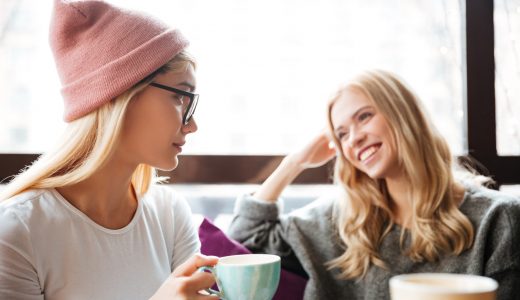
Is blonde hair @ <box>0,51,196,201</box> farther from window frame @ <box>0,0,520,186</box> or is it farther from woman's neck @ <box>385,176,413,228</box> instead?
window frame @ <box>0,0,520,186</box>

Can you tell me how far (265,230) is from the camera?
5.82ft

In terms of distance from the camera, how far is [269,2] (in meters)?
2.14

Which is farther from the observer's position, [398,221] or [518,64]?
[518,64]

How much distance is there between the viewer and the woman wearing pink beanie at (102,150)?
3.72ft

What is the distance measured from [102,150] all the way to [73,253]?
9.7 inches

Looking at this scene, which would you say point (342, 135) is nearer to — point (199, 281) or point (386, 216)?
point (386, 216)

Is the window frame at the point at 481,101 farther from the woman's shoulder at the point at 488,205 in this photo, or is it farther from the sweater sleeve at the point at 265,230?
the woman's shoulder at the point at 488,205

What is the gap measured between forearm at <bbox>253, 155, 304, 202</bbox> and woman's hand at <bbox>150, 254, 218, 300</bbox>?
0.89 m

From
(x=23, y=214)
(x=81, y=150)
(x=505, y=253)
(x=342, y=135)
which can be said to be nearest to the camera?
(x=23, y=214)

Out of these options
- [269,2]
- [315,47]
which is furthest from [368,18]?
[269,2]

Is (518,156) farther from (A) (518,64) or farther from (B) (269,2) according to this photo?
(B) (269,2)

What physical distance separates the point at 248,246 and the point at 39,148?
3.23 ft

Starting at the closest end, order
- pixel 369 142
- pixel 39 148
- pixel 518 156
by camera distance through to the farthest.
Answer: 1. pixel 369 142
2. pixel 39 148
3. pixel 518 156

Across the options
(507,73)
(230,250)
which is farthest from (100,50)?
(507,73)
